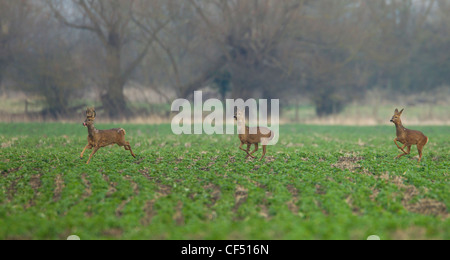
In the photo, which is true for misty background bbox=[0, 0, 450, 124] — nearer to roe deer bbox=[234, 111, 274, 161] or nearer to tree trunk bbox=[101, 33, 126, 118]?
tree trunk bbox=[101, 33, 126, 118]

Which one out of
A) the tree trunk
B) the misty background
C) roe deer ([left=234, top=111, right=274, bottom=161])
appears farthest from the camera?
the tree trunk

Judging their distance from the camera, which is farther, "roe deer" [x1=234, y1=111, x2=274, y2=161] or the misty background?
the misty background

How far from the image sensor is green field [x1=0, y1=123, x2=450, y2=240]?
7859 millimetres

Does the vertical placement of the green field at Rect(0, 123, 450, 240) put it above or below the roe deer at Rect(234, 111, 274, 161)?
below

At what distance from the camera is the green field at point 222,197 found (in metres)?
7.86

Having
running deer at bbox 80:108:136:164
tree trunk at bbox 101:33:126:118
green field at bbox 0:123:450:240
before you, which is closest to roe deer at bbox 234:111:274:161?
green field at bbox 0:123:450:240

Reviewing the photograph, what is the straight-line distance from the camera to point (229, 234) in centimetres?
764

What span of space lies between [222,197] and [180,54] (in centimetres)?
3314

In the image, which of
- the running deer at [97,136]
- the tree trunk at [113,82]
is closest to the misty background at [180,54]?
the tree trunk at [113,82]

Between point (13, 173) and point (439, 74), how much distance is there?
44.7m

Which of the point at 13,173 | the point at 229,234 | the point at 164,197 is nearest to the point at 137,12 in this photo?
the point at 13,173

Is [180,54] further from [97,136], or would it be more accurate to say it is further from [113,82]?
[97,136]

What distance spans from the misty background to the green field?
853 inches

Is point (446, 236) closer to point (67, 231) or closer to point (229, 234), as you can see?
point (229, 234)
